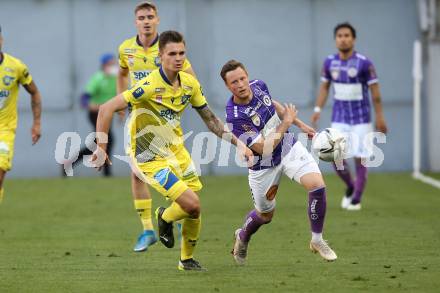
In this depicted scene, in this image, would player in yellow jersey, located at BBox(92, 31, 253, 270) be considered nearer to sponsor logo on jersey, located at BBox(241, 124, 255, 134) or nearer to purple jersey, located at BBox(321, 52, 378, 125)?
sponsor logo on jersey, located at BBox(241, 124, 255, 134)

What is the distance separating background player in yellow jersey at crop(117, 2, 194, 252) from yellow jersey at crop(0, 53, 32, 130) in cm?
144

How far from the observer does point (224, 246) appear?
1083 centimetres

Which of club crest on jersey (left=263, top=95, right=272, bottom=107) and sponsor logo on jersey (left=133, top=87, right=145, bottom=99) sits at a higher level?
sponsor logo on jersey (left=133, top=87, right=145, bottom=99)

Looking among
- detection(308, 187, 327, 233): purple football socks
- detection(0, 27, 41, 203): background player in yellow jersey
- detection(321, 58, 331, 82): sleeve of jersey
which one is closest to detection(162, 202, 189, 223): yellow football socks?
detection(308, 187, 327, 233): purple football socks

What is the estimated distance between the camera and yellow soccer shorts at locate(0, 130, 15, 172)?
11266mm

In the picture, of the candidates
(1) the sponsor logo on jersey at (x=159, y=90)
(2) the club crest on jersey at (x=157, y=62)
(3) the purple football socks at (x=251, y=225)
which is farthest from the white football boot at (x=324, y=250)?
(2) the club crest on jersey at (x=157, y=62)

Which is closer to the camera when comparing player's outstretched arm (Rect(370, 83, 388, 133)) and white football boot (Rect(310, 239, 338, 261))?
white football boot (Rect(310, 239, 338, 261))

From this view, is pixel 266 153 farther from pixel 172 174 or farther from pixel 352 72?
pixel 352 72

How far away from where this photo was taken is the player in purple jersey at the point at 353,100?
1393 cm

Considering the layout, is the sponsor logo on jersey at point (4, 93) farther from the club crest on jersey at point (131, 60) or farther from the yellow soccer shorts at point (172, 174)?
the yellow soccer shorts at point (172, 174)

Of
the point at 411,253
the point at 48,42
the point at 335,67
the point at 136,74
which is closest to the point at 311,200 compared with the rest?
the point at 411,253

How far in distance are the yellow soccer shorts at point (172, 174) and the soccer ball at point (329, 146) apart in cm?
115

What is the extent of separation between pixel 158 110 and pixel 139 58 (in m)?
1.65

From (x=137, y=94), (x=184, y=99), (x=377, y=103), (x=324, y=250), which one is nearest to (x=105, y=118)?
(x=137, y=94)
